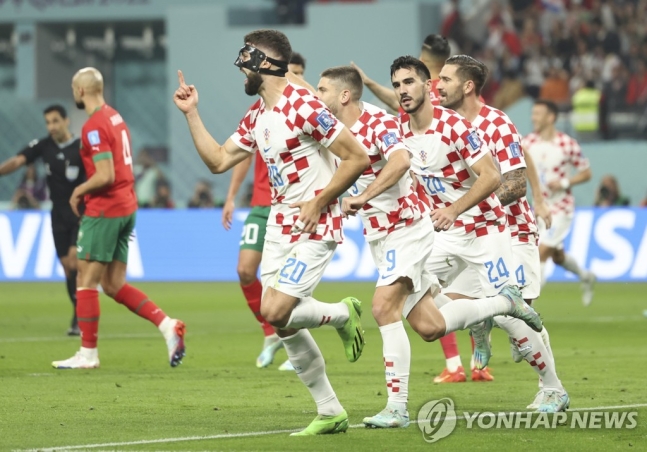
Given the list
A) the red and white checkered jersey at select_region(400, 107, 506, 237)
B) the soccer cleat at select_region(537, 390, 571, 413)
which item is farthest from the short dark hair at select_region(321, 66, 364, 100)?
the soccer cleat at select_region(537, 390, 571, 413)

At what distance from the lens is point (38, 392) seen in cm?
897

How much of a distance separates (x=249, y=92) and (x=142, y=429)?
199cm

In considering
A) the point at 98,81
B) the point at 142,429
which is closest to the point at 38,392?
the point at 142,429

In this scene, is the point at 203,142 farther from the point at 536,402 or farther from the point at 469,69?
the point at 536,402

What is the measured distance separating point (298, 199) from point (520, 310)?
160 cm

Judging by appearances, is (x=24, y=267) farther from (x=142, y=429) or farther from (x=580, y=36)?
(x=142, y=429)

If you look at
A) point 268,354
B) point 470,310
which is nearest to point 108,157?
point 268,354

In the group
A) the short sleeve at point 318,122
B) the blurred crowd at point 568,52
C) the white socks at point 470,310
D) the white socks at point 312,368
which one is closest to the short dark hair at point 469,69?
the white socks at point 470,310

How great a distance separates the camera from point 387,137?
7.52 meters

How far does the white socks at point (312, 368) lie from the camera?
7133 millimetres

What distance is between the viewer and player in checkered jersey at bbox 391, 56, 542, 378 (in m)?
7.79

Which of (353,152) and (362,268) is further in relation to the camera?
(362,268)

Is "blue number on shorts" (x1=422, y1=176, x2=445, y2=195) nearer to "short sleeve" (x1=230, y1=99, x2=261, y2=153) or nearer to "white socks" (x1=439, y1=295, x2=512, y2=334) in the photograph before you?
"white socks" (x1=439, y1=295, x2=512, y2=334)

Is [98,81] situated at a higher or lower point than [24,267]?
higher
